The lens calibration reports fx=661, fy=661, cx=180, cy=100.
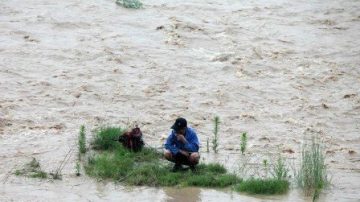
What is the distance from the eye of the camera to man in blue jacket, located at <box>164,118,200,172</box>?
1053cm

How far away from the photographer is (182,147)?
10.6m

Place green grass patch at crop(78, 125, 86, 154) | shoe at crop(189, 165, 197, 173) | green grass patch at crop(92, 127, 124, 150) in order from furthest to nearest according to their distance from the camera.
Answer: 1. green grass patch at crop(92, 127, 124, 150)
2. green grass patch at crop(78, 125, 86, 154)
3. shoe at crop(189, 165, 197, 173)

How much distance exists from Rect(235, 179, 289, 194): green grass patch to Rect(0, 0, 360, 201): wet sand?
15cm

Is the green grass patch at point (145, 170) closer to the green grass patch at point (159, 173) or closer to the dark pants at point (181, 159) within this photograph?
the green grass patch at point (159, 173)

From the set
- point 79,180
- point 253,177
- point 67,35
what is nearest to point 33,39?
point 67,35

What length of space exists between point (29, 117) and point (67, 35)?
4429 millimetres

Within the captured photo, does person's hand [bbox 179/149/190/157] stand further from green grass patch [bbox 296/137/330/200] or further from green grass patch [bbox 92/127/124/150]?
green grass patch [bbox 296/137/330/200]

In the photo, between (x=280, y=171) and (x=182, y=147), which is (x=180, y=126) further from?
(x=280, y=171)

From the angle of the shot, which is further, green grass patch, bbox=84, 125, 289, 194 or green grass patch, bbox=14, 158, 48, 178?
green grass patch, bbox=14, 158, 48, 178

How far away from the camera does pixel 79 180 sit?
10445 mm

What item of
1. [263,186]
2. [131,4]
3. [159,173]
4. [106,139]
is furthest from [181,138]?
[131,4]

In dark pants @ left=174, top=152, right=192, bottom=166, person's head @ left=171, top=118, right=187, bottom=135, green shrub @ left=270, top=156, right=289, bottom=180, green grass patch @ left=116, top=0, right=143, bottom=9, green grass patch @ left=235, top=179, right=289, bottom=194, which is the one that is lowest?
green grass patch @ left=235, top=179, right=289, bottom=194

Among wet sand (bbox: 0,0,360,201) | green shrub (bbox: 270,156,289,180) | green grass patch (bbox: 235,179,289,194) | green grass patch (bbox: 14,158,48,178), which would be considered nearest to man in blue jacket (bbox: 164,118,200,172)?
wet sand (bbox: 0,0,360,201)

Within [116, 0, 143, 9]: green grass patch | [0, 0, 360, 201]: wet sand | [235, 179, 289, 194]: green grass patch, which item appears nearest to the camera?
[235, 179, 289, 194]: green grass patch
